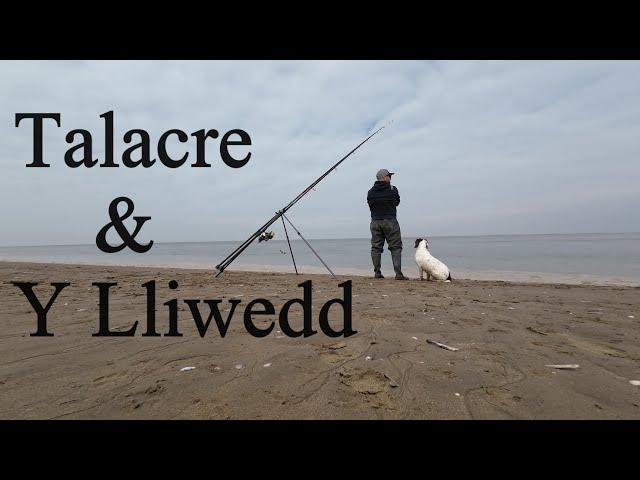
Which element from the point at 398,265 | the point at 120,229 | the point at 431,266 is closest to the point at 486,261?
the point at 431,266

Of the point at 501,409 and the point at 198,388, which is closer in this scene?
the point at 501,409

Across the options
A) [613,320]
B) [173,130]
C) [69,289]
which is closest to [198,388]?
[173,130]

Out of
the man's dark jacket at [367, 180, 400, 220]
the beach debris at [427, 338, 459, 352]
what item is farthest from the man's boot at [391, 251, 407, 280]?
the beach debris at [427, 338, 459, 352]

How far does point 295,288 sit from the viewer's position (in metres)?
6.07

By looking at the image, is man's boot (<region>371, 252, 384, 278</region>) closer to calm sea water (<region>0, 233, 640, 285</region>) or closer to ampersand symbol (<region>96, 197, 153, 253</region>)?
calm sea water (<region>0, 233, 640, 285</region>)

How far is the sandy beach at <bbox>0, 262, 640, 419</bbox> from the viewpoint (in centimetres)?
179

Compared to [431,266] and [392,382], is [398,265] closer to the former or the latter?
[431,266]

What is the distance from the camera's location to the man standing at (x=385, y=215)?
27.8 ft

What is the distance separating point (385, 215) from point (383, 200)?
40cm

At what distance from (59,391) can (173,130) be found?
2.44 m

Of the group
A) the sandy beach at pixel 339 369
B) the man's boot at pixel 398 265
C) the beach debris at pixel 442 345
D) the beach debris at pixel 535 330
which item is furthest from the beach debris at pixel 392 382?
the man's boot at pixel 398 265

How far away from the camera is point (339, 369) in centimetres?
233

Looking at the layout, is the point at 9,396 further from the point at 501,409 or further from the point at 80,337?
the point at 501,409

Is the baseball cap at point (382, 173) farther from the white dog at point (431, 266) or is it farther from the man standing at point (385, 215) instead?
the white dog at point (431, 266)
